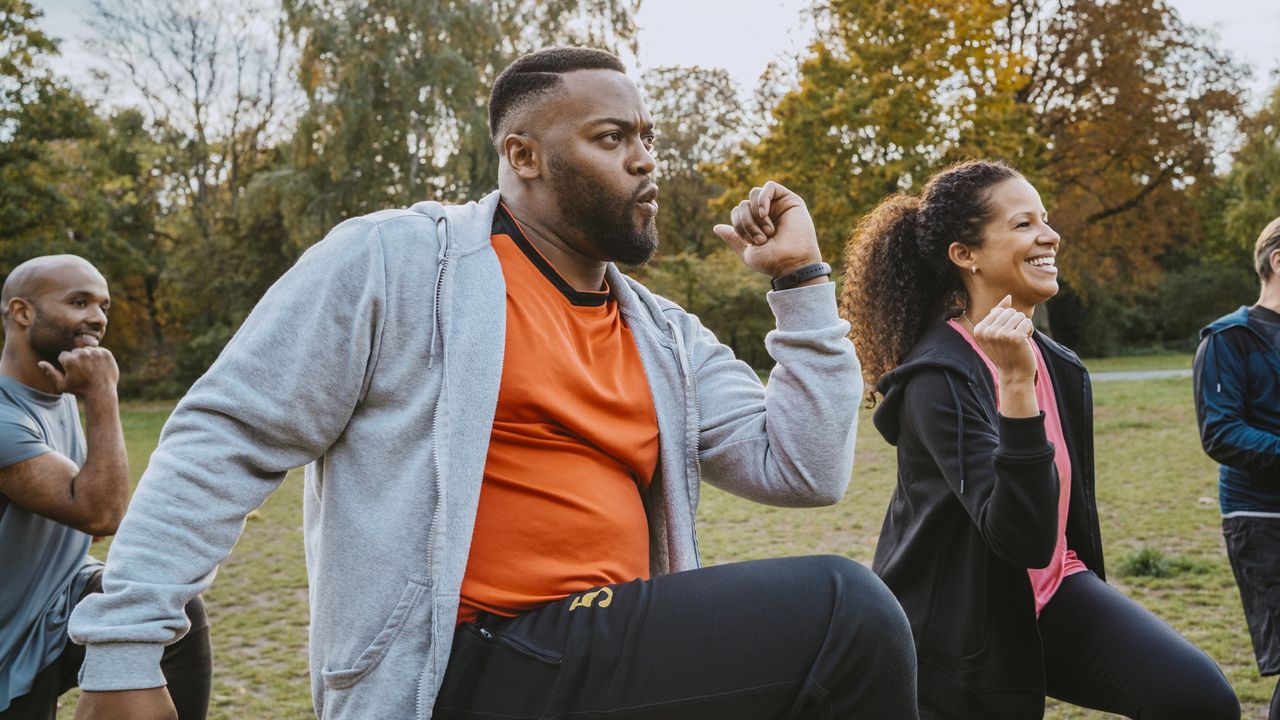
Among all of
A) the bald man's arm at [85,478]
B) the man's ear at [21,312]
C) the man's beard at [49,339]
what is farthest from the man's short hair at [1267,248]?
the man's ear at [21,312]

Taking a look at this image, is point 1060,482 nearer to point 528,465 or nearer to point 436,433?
point 528,465

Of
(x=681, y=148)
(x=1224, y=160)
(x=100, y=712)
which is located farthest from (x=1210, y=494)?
(x=1224, y=160)

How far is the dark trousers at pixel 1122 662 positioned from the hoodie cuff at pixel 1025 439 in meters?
0.64

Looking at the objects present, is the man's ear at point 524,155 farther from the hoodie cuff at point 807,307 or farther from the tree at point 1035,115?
the tree at point 1035,115

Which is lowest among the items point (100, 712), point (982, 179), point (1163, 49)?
point (100, 712)

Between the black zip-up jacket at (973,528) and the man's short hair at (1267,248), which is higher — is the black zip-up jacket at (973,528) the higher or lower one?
the lower one

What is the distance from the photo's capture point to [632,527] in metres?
2.22

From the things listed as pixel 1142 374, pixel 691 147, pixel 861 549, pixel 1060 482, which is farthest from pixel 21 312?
pixel 691 147

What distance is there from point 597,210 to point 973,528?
63.1 inches

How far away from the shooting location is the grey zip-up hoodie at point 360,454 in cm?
186

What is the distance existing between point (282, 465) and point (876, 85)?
20685 millimetres

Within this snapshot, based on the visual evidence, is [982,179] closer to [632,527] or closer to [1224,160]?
[632,527]

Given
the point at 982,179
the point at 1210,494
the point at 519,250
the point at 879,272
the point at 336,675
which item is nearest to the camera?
the point at 336,675

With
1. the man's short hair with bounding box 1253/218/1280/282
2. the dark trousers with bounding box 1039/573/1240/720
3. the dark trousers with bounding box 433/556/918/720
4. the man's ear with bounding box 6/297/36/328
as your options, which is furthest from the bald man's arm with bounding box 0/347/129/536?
the man's short hair with bounding box 1253/218/1280/282
